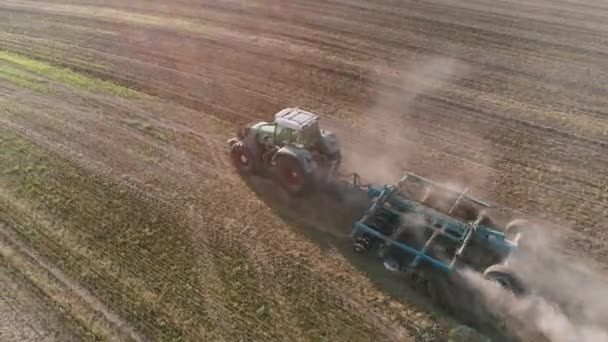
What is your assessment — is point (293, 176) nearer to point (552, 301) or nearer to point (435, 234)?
point (435, 234)

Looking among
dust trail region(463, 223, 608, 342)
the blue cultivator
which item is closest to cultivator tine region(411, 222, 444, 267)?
the blue cultivator

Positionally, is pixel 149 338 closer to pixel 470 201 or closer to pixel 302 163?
pixel 302 163

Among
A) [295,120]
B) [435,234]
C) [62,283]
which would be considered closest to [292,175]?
[295,120]

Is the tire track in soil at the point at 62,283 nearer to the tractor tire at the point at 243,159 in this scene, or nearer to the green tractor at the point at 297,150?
the green tractor at the point at 297,150

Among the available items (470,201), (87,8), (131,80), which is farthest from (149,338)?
(87,8)

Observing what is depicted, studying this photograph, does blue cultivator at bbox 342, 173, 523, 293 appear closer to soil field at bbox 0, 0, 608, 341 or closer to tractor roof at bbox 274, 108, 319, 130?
soil field at bbox 0, 0, 608, 341

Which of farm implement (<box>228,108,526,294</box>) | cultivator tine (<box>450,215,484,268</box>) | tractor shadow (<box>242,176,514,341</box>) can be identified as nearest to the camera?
tractor shadow (<box>242,176,514,341</box>)
